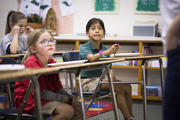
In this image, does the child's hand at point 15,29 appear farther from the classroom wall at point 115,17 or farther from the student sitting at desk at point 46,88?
the classroom wall at point 115,17

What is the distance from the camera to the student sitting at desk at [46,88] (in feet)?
5.11

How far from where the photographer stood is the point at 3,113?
149 centimetres

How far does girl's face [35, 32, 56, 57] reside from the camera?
1.82 metres

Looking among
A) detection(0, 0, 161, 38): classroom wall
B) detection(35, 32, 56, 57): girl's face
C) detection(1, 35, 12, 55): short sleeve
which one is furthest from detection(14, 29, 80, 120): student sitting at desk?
detection(0, 0, 161, 38): classroom wall

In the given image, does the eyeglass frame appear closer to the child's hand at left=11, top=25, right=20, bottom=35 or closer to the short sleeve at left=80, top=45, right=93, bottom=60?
the short sleeve at left=80, top=45, right=93, bottom=60

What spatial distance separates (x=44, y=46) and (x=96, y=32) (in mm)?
1025

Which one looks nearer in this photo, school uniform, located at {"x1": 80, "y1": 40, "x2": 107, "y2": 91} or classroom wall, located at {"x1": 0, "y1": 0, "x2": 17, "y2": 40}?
school uniform, located at {"x1": 80, "y1": 40, "x2": 107, "y2": 91}

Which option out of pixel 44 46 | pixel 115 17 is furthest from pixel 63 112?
pixel 115 17

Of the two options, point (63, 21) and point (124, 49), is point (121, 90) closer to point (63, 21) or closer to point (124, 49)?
point (124, 49)

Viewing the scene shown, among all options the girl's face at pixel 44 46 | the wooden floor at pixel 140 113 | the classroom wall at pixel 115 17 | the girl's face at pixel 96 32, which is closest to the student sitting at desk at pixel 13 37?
the girl's face at pixel 96 32

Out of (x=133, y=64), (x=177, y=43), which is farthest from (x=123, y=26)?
(x=177, y=43)

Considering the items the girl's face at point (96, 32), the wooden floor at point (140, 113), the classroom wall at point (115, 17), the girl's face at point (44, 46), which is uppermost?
the classroom wall at point (115, 17)

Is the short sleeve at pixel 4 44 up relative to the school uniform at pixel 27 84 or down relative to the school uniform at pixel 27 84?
up

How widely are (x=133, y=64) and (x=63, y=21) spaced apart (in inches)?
61.3
